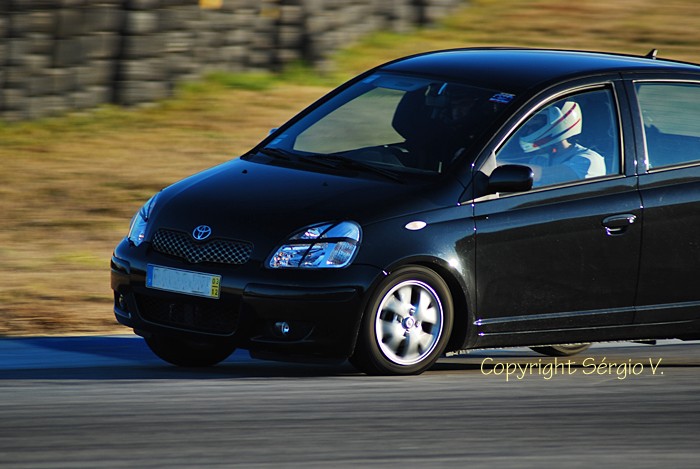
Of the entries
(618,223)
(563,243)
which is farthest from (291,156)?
(618,223)

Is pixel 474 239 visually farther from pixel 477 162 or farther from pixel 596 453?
pixel 596 453

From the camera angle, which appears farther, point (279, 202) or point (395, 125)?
point (395, 125)

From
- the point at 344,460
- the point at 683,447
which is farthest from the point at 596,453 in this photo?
the point at 344,460

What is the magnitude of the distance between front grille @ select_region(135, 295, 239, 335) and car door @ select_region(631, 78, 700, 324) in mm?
2305

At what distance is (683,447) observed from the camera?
6527mm

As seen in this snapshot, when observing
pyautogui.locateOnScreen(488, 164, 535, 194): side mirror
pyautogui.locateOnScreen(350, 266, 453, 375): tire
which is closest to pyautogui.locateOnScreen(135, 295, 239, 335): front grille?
pyautogui.locateOnScreen(350, 266, 453, 375): tire

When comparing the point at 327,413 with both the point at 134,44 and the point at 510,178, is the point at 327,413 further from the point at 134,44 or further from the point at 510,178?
the point at 134,44

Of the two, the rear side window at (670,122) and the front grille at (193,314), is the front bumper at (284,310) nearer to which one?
the front grille at (193,314)

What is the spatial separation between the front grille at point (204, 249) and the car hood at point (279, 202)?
1.4 inches

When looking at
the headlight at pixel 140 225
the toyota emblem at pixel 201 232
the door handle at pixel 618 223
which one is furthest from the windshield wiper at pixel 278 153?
the door handle at pixel 618 223

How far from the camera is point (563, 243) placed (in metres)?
7.83

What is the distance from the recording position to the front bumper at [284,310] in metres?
7.18

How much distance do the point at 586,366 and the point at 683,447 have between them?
7.11ft

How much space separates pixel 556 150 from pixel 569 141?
0.10 meters
